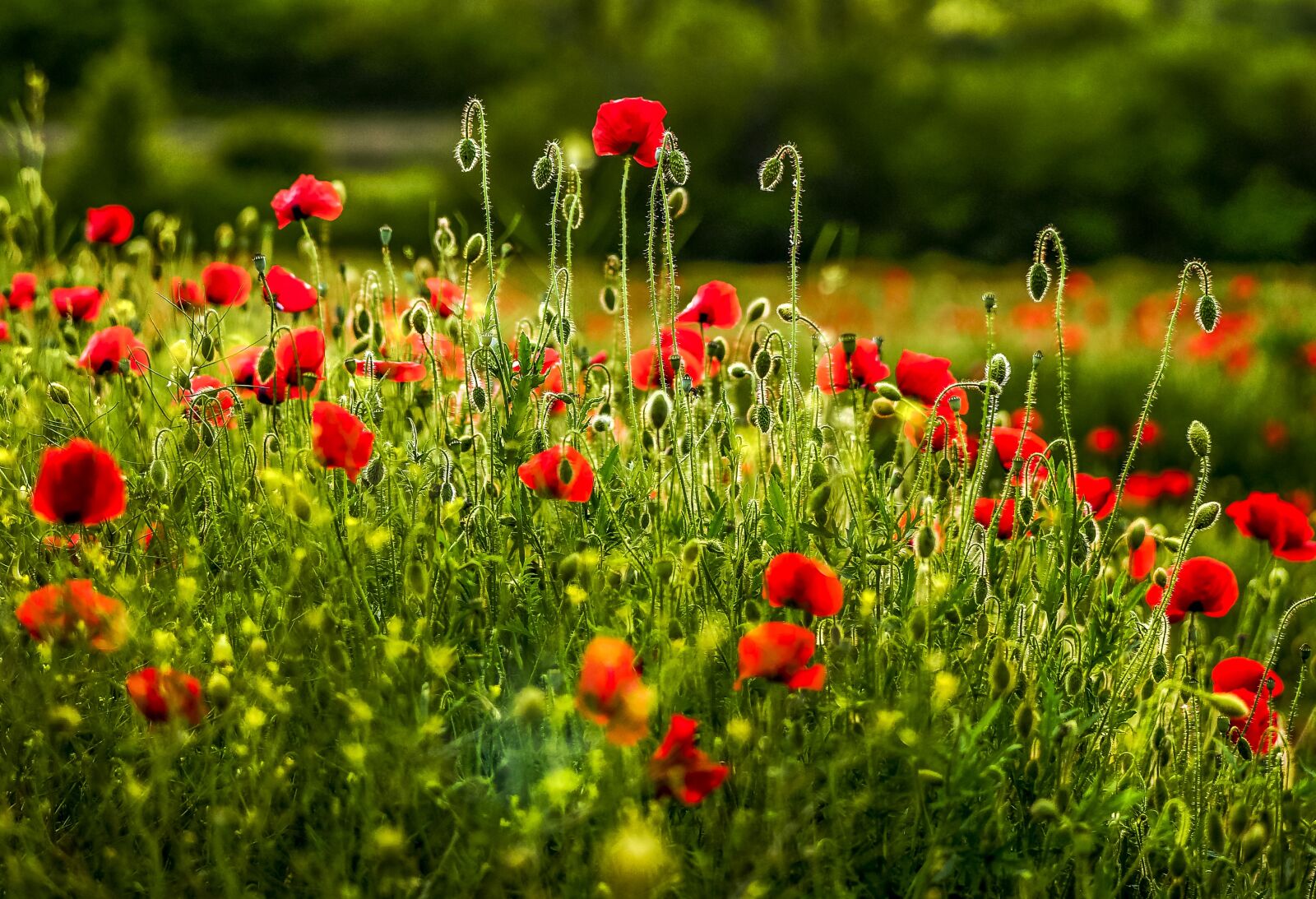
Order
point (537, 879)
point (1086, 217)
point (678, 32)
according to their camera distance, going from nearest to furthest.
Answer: point (537, 879), point (1086, 217), point (678, 32)

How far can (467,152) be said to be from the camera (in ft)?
5.32

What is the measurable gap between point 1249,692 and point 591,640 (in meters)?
0.90

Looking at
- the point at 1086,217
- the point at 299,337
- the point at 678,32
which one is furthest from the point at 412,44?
the point at 299,337

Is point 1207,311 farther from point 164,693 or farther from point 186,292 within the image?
point 186,292

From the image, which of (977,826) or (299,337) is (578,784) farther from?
(299,337)

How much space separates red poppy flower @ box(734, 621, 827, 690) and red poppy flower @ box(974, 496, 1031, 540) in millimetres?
477

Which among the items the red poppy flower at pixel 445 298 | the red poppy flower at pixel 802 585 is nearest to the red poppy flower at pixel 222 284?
the red poppy flower at pixel 445 298

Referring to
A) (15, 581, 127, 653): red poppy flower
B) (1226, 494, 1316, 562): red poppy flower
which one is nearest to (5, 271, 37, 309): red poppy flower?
(15, 581, 127, 653): red poppy flower

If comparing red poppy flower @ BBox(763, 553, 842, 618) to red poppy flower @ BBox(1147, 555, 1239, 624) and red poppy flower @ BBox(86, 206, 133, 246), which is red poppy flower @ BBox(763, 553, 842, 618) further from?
red poppy flower @ BBox(86, 206, 133, 246)

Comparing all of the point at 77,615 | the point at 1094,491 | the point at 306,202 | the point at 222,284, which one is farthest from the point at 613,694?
the point at 222,284

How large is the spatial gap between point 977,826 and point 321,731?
735 mm

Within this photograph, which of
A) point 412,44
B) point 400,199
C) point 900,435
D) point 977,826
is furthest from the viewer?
point 412,44

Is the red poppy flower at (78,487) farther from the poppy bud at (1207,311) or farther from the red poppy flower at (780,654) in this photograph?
the poppy bud at (1207,311)

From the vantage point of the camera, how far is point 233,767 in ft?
4.53
